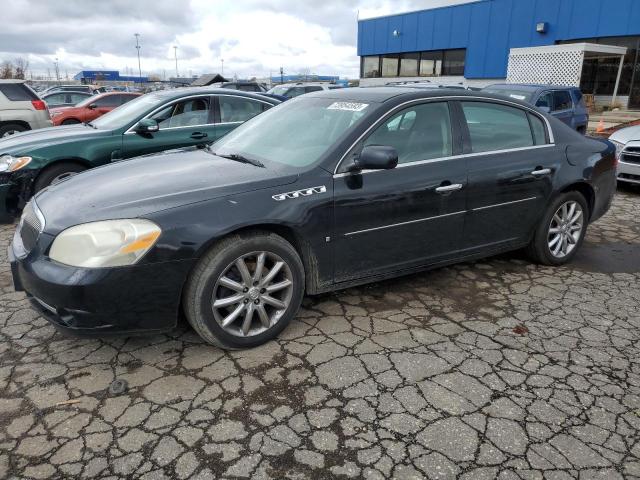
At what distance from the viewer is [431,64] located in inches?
1205

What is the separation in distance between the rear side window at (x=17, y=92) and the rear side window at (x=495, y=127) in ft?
34.0

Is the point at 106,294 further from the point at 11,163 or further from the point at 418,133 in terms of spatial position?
the point at 11,163

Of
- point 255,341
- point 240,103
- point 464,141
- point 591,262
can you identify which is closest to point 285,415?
point 255,341

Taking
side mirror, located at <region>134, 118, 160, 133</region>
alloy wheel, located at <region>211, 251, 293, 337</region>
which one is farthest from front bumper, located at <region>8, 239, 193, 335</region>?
side mirror, located at <region>134, 118, 160, 133</region>

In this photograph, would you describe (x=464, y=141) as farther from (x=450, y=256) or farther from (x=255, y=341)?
(x=255, y=341)

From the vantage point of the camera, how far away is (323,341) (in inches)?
129

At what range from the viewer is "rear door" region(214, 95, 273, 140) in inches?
273

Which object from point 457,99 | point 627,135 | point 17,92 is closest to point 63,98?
point 17,92

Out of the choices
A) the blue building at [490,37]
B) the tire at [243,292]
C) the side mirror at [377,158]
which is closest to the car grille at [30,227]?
the tire at [243,292]

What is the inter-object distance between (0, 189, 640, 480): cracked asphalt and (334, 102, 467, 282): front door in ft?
1.45

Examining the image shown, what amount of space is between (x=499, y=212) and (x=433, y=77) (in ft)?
94.0

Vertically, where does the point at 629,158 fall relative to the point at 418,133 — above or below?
below

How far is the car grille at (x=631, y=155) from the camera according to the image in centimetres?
774

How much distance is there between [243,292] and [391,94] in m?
1.85
